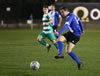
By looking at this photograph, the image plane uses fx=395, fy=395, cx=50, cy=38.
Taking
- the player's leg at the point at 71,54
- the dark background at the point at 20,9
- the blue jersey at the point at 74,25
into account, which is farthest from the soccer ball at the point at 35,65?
the dark background at the point at 20,9

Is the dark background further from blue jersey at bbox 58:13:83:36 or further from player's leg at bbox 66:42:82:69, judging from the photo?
player's leg at bbox 66:42:82:69

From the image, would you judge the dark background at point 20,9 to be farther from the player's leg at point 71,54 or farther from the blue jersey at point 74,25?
the player's leg at point 71,54

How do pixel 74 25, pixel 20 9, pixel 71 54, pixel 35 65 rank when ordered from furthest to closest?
pixel 20 9, pixel 74 25, pixel 71 54, pixel 35 65

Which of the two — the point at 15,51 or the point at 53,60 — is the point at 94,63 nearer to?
the point at 53,60

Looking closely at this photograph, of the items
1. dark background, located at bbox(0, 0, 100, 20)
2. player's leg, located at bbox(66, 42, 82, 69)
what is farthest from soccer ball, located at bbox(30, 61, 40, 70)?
dark background, located at bbox(0, 0, 100, 20)

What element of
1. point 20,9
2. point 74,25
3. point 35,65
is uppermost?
point 20,9

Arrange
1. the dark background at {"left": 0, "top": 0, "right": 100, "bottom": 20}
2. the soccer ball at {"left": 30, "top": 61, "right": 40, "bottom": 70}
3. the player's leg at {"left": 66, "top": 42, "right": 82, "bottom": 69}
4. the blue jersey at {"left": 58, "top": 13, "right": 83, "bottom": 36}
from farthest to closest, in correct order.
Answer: the dark background at {"left": 0, "top": 0, "right": 100, "bottom": 20} → the blue jersey at {"left": 58, "top": 13, "right": 83, "bottom": 36} → the player's leg at {"left": 66, "top": 42, "right": 82, "bottom": 69} → the soccer ball at {"left": 30, "top": 61, "right": 40, "bottom": 70}

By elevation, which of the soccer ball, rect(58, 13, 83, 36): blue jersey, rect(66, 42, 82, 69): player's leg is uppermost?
rect(58, 13, 83, 36): blue jersey

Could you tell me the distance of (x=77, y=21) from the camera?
12.0 metres

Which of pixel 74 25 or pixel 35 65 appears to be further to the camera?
pixel 74 25

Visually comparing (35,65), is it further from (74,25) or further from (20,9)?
(20,9)

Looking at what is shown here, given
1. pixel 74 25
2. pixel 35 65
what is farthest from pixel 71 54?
pixel 35 65

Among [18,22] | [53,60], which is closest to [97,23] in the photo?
[18,22]

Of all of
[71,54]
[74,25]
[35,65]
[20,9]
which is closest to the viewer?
[35,65]
